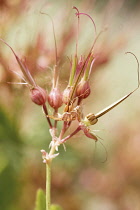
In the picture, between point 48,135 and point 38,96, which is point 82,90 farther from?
point 48,135

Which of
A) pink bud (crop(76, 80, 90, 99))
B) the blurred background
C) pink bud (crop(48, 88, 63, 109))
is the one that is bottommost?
the blurred background

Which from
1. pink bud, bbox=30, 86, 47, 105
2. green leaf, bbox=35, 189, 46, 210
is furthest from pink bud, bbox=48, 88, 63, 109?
green leaf, bbox=35, 189, 46, 210

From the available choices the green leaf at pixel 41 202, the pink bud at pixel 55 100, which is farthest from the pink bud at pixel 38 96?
the green leaf at pixel 41 202

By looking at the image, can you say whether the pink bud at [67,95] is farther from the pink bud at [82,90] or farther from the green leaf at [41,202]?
the green leaf at [41,202]

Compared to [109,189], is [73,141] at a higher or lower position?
higher

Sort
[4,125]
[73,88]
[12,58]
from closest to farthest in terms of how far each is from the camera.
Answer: [73,88]
[12,58]
[4,125]

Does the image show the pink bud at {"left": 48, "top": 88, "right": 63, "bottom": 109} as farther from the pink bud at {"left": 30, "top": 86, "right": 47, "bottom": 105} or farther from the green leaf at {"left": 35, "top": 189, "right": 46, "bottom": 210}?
the green leaf at {"left": 35, "top": 189, "right": 46, "bottom": 210}

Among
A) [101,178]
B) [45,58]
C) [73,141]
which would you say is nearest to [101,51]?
[45,58]

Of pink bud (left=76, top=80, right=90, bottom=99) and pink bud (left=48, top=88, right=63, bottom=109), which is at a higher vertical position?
pink bud (left=76, top=80, right=90, bottom=99)

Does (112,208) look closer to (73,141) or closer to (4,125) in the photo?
(73,141)
